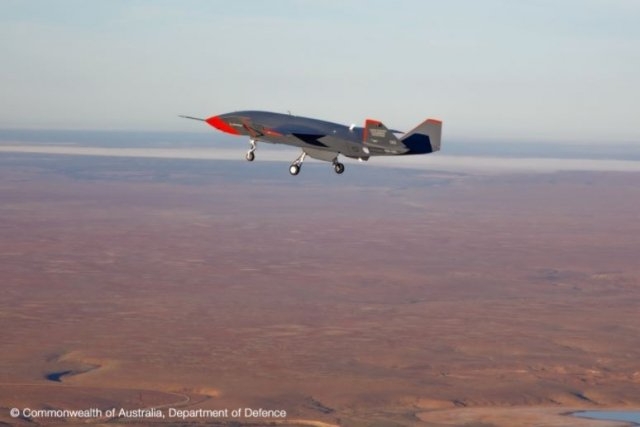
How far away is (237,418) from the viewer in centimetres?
19588

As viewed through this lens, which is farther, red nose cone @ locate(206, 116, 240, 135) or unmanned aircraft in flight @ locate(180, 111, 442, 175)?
red nose cone @ locate(206, 116, 240, 135)

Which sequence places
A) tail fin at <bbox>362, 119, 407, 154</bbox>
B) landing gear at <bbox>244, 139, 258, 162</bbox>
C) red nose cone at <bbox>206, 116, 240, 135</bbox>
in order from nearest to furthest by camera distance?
1. tail fin at <bbox>362, 119, 407, 154</bbox>
2. landing gear at <bbox>244, 139, 258, 162</bbox>
3. red nose cone at <bbox>206, 116, 240, 135</bbox>

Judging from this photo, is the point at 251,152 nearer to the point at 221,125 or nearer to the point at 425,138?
the point at 221,125

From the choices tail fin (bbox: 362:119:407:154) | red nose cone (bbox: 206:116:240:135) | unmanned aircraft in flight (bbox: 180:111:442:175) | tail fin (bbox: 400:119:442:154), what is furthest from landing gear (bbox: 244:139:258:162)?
tail fin (bbox: 400:119:442:154)

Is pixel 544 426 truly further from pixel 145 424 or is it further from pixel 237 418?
pixel 145 424

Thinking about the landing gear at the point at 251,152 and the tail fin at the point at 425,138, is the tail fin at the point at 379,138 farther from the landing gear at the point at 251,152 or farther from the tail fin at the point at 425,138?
the landing gear at the point at 251,152

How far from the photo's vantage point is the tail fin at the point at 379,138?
7219cm

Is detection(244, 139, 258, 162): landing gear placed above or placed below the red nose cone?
below

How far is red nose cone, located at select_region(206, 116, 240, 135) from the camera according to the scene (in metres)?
79.9

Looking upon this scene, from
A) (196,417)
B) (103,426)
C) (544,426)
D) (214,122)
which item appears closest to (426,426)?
(544,426)

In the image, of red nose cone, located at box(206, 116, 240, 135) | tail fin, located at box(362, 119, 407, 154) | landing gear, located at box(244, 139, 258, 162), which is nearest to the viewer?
tail fin, located at box(362, 119, 407, 154)

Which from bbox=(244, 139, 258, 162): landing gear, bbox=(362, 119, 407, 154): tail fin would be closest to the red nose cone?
bbox=(244, 139, 258, 162): landing gear

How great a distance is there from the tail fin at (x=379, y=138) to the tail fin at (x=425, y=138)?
0.97 metres

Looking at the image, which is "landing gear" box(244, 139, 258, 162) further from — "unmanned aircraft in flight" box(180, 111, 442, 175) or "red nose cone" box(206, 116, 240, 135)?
"red nose cone" box(206, 116, 240, 135)
